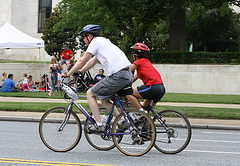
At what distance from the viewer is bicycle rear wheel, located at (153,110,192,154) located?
23.1 ft

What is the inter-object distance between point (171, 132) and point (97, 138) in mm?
1208

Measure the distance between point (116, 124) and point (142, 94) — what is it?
2.54ft

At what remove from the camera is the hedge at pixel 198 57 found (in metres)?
25.8

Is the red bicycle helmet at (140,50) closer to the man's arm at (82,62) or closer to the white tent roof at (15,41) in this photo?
the man's arm at (82,62)

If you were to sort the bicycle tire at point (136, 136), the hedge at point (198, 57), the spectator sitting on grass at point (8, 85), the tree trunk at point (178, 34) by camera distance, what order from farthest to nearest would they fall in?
the tree trunk at point (178, 34) < the hedge at point (198, 57) < the spectator sitting on grass at point (8, 85) < the bicycle tire at point (136, 136)

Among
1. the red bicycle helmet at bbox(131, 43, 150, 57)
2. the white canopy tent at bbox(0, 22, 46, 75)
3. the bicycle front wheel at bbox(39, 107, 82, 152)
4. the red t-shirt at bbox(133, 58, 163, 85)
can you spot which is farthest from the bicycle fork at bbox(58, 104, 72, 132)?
the white canopy tent at bbox(0, 22, 46, 75)

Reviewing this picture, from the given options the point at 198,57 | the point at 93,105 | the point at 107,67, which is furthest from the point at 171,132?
the point at 198,57

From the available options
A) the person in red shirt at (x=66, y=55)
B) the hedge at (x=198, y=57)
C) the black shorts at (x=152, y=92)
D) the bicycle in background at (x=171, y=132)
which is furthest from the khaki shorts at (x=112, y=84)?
the hedge at (x=198, y=57)

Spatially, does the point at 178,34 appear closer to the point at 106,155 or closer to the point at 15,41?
the point at 15,41

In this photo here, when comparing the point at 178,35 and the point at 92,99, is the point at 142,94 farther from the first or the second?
the point at 178,35

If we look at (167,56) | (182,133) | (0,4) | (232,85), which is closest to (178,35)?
(167,56)

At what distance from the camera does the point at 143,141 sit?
686cm

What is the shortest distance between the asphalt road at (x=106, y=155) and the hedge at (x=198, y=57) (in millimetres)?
16901

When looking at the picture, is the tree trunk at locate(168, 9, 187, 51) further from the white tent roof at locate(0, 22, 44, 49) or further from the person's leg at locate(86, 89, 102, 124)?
the person's leg at locate(86, 89, 102, 124)
